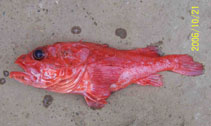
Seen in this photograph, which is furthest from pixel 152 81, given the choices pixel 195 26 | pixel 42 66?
pixel 42 66

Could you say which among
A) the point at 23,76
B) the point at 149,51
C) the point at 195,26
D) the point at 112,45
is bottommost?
the point at 23,76

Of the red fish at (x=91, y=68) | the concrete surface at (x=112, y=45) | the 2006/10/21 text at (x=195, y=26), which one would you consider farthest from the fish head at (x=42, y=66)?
the 2006/10/21 text at (x=195, y=26)

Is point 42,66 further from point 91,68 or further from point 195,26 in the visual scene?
point 195,26

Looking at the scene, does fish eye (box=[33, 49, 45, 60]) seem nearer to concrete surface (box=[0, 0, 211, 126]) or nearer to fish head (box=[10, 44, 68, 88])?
fish head (box=[10, 44, 68, 88])

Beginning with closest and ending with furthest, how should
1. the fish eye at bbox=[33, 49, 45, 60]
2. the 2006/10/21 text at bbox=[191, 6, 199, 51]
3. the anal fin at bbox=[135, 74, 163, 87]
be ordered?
the fish eye at bbox=[33, 49, 45, 60], the anal fin at bbox=[135, 74, 163, 87], the 2006/10/21 text at bbox=[191, 6, 199, 51]

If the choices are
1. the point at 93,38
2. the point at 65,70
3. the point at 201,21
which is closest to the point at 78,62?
the point at 65,70

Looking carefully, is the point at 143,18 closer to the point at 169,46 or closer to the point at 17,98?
the point at 169,46

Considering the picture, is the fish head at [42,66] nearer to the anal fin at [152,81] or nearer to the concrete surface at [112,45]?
the concrete surface at [112,45]

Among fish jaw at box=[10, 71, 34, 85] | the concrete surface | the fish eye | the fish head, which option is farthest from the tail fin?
fish jaw at box=[10, 71, 34, 85]
